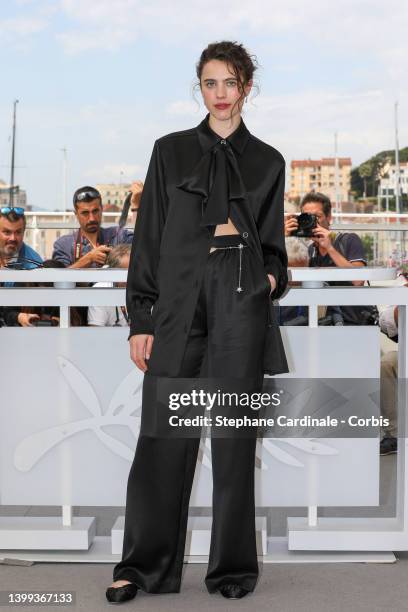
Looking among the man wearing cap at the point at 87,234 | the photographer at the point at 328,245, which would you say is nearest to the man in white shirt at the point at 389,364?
the photographer at the point at 328,245

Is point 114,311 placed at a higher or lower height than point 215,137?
lower

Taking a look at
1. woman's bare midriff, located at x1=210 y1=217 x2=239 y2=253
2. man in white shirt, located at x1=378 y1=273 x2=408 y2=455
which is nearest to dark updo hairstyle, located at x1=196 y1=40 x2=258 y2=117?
woman's bare midriff, located at x1=210 y1=217 x2=239 y2=253

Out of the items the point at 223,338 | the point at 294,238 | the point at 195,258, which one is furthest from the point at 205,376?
the point at 294,238

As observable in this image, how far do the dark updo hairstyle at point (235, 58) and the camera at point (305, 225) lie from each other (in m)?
1.86

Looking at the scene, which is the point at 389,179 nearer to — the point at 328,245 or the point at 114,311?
the point at 328,245

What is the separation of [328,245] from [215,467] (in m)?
2.19

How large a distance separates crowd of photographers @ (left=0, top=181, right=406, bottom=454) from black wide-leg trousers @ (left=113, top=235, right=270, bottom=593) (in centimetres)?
79

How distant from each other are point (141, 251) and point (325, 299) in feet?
2.51

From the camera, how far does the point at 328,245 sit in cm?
498

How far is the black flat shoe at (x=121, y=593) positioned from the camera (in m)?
3.04

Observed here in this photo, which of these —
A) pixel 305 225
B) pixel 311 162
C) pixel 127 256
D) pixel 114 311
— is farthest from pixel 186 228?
pixel 311 162

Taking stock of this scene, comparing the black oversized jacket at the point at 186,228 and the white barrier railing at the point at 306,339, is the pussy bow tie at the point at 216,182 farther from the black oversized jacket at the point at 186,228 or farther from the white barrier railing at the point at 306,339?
the white barrier railing at the point at 306,339

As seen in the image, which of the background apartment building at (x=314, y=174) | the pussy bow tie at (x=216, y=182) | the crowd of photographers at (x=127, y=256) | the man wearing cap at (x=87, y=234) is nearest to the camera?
the pussy bow tie at (x=216, y=182)

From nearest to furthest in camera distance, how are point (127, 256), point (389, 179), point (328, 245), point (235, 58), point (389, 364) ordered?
point (235, 58), point (127, 256), point (328, 245), point (389, 364), point (389, 179)
